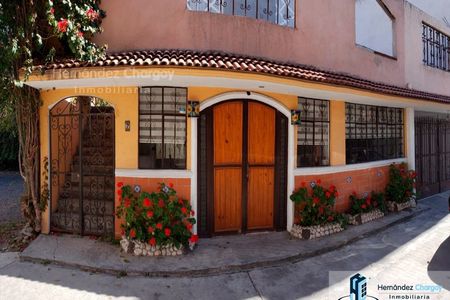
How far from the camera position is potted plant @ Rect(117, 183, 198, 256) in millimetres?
5371

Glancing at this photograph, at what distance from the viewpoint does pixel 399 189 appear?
8.71 meters

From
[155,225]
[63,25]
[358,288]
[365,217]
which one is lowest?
[358,288]

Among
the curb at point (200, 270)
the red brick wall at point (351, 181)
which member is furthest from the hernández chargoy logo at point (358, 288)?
the red brick wall at point (351, 181)

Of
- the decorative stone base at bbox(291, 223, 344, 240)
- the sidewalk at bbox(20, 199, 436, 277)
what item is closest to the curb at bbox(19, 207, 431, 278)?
the sidewalk at bbox(20, 199, 436, 277)

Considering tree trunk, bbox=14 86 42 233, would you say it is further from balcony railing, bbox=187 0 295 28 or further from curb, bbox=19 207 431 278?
balcony railing, bbox=187 0 295 28

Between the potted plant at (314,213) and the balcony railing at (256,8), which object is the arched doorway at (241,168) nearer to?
the potted plant at (314,213)

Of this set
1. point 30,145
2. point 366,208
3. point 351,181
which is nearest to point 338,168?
point 351,181

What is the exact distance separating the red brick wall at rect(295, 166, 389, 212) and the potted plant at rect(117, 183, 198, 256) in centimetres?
275

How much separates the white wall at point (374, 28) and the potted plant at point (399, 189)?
166 inches

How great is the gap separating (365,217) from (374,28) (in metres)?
6.99

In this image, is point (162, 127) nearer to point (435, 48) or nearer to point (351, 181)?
point (351, 181)

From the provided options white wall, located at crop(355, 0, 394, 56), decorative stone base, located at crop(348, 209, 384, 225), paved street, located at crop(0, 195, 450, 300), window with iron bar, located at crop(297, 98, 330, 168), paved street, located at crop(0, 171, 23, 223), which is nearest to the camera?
paved street, located at crop(0, 195, 450, 300)

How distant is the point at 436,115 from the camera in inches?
451

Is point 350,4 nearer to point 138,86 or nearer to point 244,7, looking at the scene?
point 244,7
